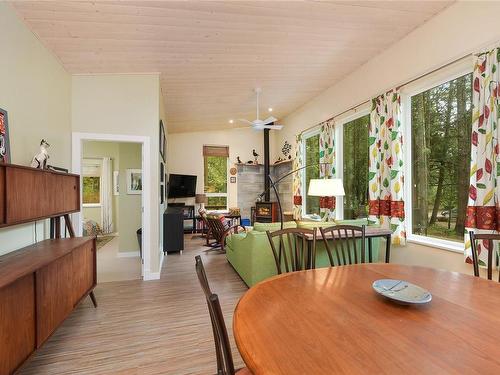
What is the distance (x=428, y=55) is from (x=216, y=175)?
5.83 metres

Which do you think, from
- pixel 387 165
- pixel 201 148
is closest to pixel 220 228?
pixel 387 165

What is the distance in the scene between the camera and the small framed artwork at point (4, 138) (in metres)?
2.04

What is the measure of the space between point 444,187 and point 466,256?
86 cm

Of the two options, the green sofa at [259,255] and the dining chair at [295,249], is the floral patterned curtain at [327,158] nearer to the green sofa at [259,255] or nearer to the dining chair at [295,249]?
the green sofa at [259,255]

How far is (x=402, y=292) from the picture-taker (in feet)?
4.12

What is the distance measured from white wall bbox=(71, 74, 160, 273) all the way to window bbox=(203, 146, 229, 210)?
3895 millimetres

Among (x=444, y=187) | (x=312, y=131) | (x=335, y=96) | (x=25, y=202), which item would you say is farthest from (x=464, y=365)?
(x=312, y=131)

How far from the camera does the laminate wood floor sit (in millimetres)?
1881

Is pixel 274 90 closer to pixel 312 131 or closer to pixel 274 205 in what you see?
pixel 312 131

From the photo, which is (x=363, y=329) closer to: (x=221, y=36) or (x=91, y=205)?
(x=221, y=36)

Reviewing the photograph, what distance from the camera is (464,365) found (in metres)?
0.78

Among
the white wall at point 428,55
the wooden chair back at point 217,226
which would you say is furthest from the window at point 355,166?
the wooden chair back at point 217,226

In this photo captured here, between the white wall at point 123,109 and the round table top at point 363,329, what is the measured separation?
284cm

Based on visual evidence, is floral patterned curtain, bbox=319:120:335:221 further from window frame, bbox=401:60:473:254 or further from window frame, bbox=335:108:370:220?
window frame, bbox=401:60:473:254
